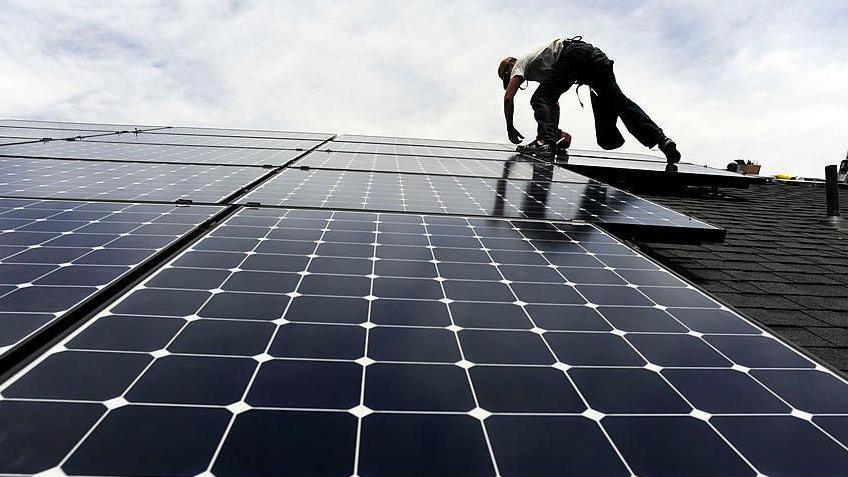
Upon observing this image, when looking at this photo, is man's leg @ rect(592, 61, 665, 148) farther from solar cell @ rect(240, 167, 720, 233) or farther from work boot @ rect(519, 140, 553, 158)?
solar cell @ rect(240, 167, 720, 233)

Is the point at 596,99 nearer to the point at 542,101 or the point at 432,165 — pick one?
the point at 542,101

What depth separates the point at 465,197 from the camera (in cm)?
828

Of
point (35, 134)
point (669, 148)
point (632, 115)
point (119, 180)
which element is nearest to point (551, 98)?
point (632, 115)

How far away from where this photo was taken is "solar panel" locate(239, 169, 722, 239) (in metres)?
7.05

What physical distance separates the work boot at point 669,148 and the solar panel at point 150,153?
10.8 m

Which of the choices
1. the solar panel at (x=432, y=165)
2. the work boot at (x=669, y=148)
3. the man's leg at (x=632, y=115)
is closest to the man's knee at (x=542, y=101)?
the man's leg at (x=632, y=115)

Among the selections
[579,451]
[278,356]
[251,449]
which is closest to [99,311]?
[278,356]

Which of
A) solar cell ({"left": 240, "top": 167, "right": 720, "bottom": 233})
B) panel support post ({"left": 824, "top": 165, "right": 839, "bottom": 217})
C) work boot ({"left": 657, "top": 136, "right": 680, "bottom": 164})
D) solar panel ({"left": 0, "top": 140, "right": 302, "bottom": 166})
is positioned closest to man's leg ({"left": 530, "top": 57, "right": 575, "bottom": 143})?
work boot ({"left": 657, "top": 136, "right": 680, "bottom": 164})

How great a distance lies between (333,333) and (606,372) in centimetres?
163

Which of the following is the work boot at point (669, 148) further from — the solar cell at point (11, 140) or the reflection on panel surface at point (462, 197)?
the solar cell at point (11, 140)

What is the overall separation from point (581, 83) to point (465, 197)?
950cm

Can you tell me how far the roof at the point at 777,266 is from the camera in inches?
223

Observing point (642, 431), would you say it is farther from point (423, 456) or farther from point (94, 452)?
point (94, 452)

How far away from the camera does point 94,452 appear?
6.97 feet
